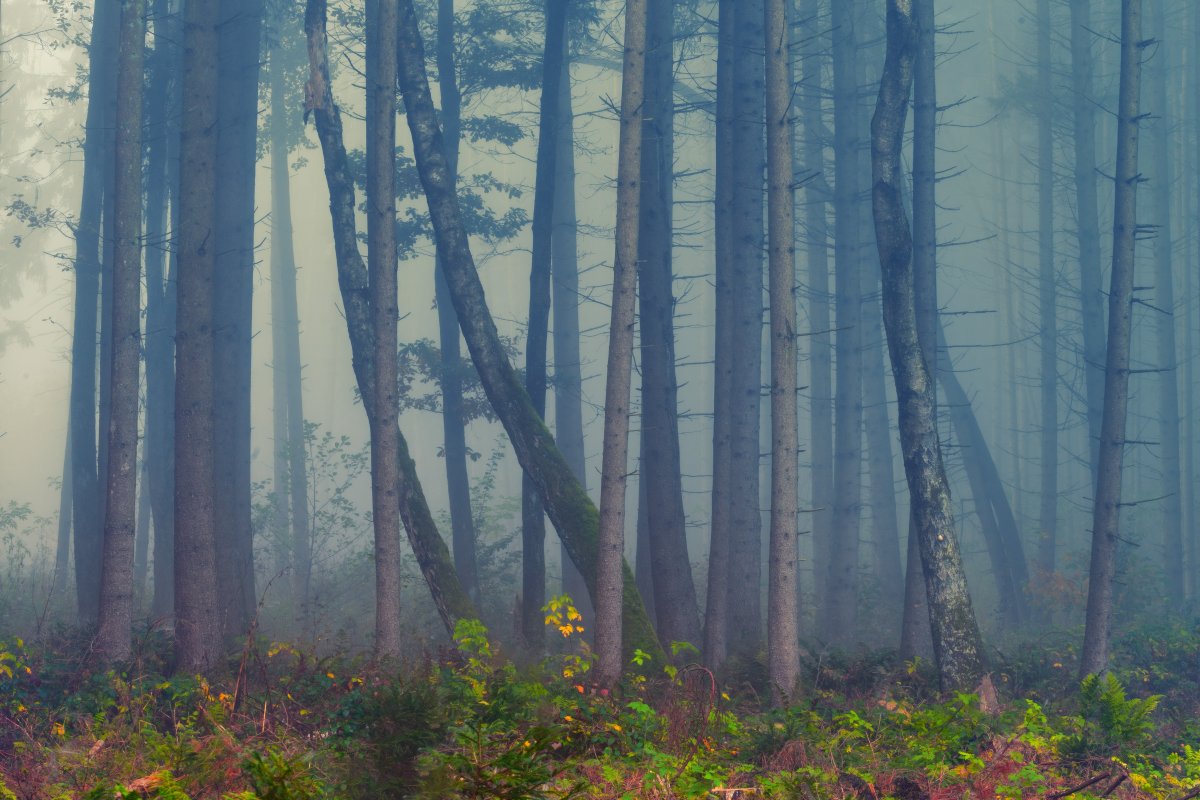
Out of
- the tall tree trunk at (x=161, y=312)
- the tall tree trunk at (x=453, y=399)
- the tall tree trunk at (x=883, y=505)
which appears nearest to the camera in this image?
the tall tree trunk at (x=161, y=312)

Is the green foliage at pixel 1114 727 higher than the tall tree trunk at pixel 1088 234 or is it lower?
lower

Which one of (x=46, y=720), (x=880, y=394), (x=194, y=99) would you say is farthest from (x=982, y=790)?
(x=880, y=394)

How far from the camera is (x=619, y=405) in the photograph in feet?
35.0

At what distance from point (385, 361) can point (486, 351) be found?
189 centimetres

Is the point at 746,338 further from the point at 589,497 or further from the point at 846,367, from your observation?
the point at 846,367

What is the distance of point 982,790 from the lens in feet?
22.7

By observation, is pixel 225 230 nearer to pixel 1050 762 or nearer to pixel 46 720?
pixel 46 720

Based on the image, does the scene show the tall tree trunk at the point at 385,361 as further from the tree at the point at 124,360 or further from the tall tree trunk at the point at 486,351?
the tree at the point at 124,360

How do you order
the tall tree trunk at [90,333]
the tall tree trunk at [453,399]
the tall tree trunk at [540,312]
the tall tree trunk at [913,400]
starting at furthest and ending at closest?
the tall tree trunk at [453,399]
the tall tree trunk at [90,333]
the tall tree trunk at [540,312]
the tall tree trunk at [913,400]

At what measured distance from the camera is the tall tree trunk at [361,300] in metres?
12.5

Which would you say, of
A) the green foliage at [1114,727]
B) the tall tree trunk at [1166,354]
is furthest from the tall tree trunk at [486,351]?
the tall tree trunk at [1166,354]

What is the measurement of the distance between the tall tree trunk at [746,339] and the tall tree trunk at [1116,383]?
4413 millimetres

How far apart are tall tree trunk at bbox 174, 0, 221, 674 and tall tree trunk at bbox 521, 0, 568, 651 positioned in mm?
4892

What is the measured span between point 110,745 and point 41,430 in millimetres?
48420
